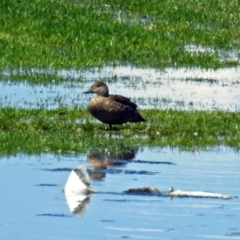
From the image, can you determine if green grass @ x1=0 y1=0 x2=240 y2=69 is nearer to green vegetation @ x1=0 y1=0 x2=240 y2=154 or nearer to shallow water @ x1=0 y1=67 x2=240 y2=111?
green vegetation @ x1=0 y1=0 x2=240 y2=154

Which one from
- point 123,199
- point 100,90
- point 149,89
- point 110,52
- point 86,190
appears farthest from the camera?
point 110,52

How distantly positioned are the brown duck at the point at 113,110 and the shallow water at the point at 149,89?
1527 millimetres

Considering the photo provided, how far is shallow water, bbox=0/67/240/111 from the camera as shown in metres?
20.6

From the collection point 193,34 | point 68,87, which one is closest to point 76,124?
point 68,87

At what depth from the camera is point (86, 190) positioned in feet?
43.5

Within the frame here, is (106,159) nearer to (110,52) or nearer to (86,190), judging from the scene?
(86,190)

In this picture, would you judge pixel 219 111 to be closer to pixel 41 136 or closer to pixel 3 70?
pixel 41 136

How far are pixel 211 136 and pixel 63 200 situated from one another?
16.2ft

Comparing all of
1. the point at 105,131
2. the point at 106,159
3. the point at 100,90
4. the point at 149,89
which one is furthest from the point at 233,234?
the point at 149,89

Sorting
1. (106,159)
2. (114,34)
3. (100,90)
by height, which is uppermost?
(100,90)

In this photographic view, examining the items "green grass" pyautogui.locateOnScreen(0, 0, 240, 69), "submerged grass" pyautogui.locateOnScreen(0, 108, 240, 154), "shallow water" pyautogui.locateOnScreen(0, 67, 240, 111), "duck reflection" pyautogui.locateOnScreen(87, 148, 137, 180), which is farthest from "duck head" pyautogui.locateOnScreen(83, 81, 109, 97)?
"green grass" pyautogui.locateOnScreen(0, 0, 240, 69)

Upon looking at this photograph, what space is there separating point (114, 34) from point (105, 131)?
10.1m

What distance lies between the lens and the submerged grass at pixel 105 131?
52.9 ft

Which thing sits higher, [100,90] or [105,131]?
[100,90]
